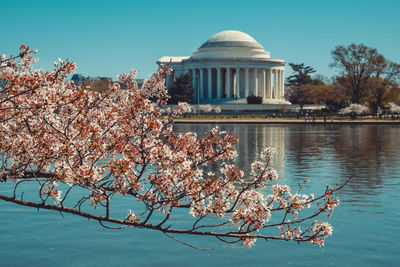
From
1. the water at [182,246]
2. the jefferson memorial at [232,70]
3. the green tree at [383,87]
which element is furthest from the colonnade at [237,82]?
the water at [182,246]

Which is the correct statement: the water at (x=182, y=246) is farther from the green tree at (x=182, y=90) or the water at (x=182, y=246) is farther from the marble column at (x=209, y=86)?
the marble column at (x=209, y=86)

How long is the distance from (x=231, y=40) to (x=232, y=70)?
9559mm

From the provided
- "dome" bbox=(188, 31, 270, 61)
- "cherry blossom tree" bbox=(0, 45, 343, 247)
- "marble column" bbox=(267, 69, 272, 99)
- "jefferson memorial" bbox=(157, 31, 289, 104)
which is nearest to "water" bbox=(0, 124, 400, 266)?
"cherry blossom tree" bbox=(0, 45, 343, 247)

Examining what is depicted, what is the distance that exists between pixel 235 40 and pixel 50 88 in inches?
5859

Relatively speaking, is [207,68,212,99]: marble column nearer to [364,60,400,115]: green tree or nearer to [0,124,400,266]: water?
[364,60,400,115]: green tree

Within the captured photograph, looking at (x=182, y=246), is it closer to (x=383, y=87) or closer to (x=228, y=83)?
(x=383, y=87)

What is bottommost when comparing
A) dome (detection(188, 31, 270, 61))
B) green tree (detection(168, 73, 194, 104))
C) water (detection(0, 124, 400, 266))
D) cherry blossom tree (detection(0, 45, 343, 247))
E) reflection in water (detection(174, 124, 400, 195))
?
water (detection(0, 124, 400, 266))

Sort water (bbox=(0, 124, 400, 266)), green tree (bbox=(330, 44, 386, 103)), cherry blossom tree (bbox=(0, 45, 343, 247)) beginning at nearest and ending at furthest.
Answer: cherry blossom tree (bbox=(0, 45, 343, 247)), water (bbox=(0, 124, 400, 266)), green tree (bbox=(330, 44, 386, 103))

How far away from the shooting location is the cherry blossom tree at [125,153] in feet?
32.7

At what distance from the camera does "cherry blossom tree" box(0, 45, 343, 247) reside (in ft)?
32.7

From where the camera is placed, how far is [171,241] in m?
15.8

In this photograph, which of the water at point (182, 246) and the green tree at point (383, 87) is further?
the green tree at point (383, 87)

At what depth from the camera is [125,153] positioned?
10766 millimetres

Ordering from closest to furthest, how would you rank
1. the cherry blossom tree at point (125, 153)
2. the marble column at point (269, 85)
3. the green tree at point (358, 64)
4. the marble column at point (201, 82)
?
the cherry blossom tree at point (125, 153)
the green tree at point (358, 64)
the marble column at point (201, 82)
the marble column at point (269, 85)
